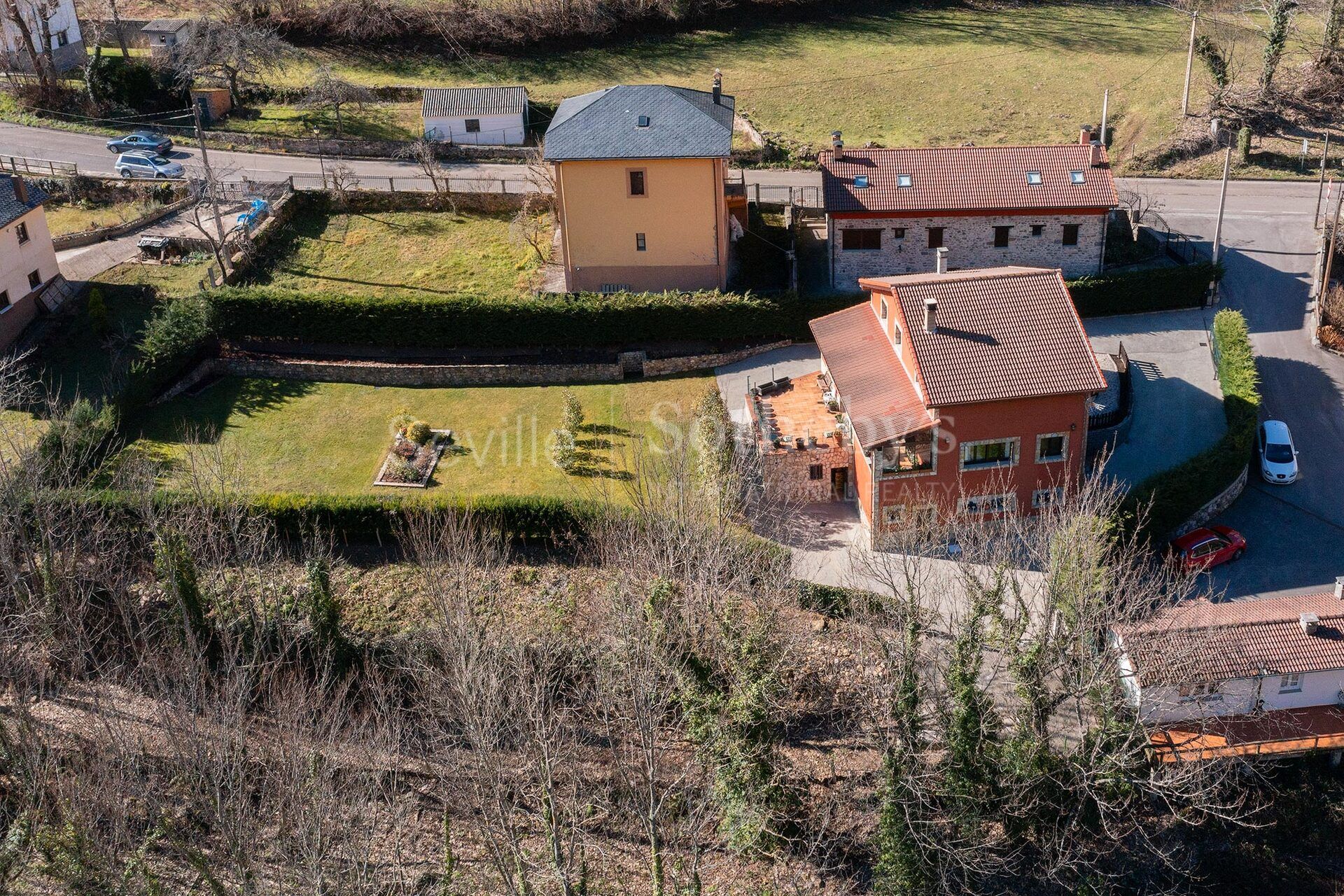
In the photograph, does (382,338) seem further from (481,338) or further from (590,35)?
(590,35)

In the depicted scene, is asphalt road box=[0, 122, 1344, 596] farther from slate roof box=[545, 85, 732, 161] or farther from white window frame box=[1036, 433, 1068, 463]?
slate roof box=[545, 85, 732, 161]

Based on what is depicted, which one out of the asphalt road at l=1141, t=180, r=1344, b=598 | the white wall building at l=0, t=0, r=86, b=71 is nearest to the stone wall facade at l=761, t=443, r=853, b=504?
the asphalt road at l=1141, t=180, r=1344, b=598

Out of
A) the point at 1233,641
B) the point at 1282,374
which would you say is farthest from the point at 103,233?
the point at 1282,374

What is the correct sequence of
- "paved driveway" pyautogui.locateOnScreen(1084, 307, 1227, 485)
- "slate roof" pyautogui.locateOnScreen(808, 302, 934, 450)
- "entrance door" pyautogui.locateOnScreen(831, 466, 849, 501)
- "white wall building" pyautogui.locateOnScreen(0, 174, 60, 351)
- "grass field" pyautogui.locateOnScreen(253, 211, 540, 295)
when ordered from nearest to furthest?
"slate roof" pyautogui.locateOnScreen(808, 302, 934, 450) < "entrance door" pyautogui.locateOnScreen(831, 466, 849, 501) < "paved driveway" pyautogui.locateOnScreen(1084, 307, 1227, 485) < "white wall building" pyautogui.locateOnScreen(0, 174, 60, 351) < "grass field" pyautogui.locateOnScreen(253, 211, 540, 295)

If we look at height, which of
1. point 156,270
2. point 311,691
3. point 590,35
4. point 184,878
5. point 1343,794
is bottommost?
point 1343,794

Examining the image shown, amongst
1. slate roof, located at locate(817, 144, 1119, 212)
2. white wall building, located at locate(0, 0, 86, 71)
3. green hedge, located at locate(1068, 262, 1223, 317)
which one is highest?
white wall building, located at locate(0, 0, 86, 71)

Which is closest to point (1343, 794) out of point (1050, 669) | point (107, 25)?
point (1050, 669)
